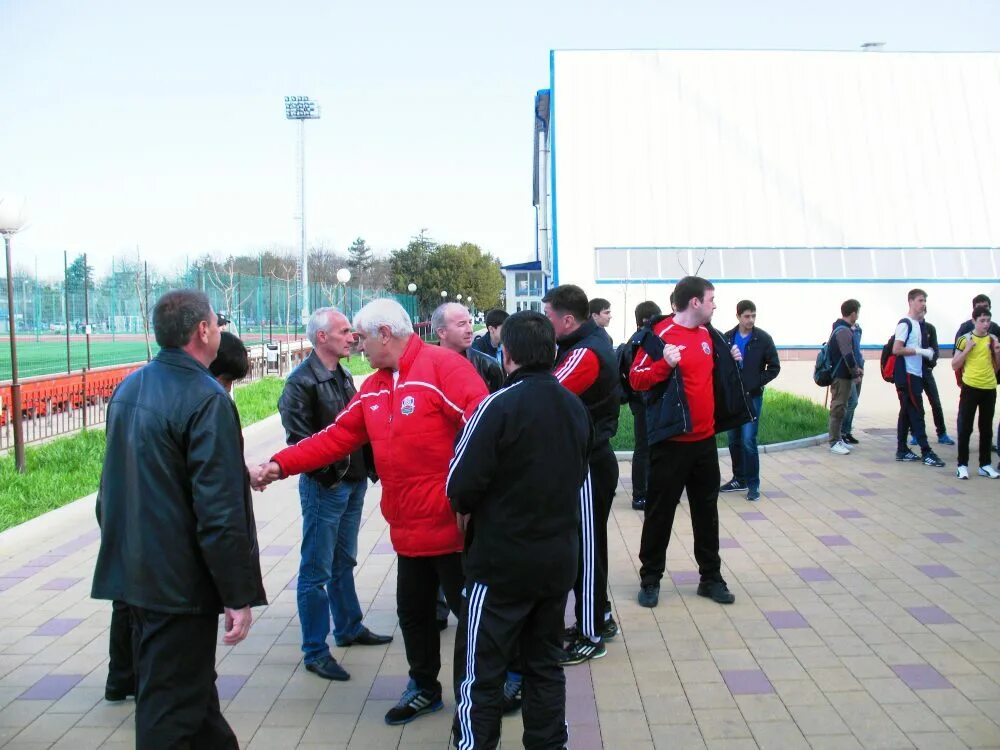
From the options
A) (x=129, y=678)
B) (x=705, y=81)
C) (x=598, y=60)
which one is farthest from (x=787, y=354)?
(x=129, y=678)

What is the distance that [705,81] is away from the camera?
32.0 m

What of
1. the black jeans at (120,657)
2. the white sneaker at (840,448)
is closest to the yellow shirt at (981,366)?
the white sneaker at (840,448)

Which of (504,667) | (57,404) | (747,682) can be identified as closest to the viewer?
(504,667)

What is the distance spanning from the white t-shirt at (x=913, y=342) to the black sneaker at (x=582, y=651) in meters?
6.80

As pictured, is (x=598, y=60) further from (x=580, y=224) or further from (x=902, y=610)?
(x=902, y=610)

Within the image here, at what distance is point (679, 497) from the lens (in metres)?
5.65

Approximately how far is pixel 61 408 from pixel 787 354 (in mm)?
22503

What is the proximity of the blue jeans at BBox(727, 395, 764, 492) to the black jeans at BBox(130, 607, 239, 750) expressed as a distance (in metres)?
6.25

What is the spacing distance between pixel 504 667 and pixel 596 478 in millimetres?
1607

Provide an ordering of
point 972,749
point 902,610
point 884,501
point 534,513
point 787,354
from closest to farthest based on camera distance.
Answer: point 534,513 < point 972,749 < point 902,610 < point 884,501 < point 787,354

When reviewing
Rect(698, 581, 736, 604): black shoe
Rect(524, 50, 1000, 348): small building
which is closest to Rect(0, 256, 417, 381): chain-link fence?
Rect(524, 50, 1000, 348): small building

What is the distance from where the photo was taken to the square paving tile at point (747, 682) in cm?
443

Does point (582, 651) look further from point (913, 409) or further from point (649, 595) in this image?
point (913, 409)

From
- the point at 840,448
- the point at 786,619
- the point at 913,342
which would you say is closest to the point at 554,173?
the point at 840,448
